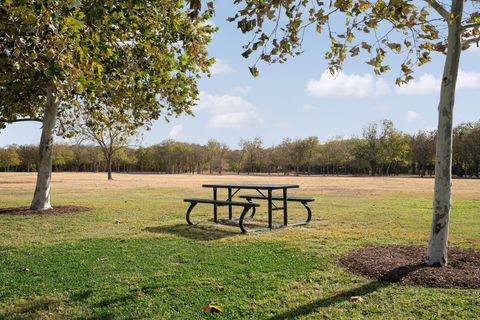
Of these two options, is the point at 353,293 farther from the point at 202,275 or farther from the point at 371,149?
the point at 371,149

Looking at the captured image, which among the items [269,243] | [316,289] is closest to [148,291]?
[316,289]

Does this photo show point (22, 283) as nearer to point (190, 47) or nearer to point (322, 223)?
point (190, 47)

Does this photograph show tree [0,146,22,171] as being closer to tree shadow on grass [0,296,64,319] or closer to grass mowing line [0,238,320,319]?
grass mowing line [0,238,320,319]

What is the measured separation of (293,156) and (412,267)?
104 metres

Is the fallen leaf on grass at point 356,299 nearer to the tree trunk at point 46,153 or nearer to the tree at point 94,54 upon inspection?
the tree at point 94,54

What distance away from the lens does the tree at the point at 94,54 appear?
6.60 m

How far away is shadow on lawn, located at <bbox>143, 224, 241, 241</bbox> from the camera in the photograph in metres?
10.2

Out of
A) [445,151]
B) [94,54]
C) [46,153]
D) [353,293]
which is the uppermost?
[94,54]

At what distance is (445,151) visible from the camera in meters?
6.59

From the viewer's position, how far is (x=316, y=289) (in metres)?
5.76

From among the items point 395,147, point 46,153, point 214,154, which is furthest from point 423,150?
point 46,153

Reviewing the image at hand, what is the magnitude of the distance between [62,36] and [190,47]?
4398 mm

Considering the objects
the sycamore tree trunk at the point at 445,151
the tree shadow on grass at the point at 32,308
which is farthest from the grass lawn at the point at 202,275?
the sycamore tree trunk at the point at 445,151

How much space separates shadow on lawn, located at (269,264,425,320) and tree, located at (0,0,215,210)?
372 cm
